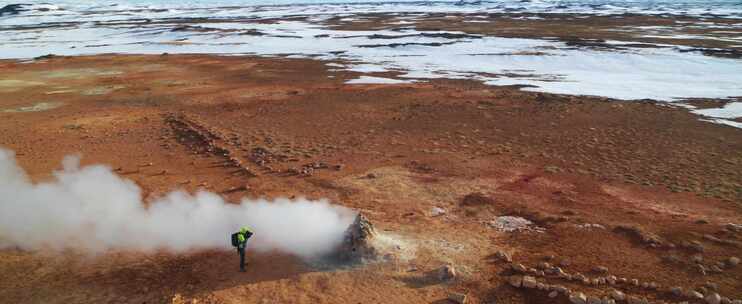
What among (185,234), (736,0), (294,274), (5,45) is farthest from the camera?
(736,0)

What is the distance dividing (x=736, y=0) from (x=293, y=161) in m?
142

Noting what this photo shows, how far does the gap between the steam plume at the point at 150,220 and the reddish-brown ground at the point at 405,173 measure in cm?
46

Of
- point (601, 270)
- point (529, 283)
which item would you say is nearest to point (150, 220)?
point (529, 283)

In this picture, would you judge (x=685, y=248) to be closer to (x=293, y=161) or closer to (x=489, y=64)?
(x=293, y=161)

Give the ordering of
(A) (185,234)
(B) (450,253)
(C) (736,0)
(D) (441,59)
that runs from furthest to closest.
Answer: (C) (736,0) → (D) (441,59) → (A) (185,234) → (B) (450,253)

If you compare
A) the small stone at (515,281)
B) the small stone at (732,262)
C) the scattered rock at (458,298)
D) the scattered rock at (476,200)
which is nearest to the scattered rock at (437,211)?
the scattered rock at (476,200)

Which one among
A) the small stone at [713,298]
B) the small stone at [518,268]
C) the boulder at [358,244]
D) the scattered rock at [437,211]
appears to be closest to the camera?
the small stone at [713,298]

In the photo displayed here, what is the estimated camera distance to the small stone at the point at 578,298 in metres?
7.07

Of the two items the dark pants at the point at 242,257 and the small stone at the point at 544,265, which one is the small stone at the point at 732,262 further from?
the dark pants at the point at 242,257

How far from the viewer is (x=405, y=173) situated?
517 inches

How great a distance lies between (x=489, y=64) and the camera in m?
33.7

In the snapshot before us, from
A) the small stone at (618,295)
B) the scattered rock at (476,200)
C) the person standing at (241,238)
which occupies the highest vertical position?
the person standing at (241,238)

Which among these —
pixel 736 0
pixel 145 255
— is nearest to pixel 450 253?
pixel 145 255

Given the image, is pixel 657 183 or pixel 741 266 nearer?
pixel 741 266
